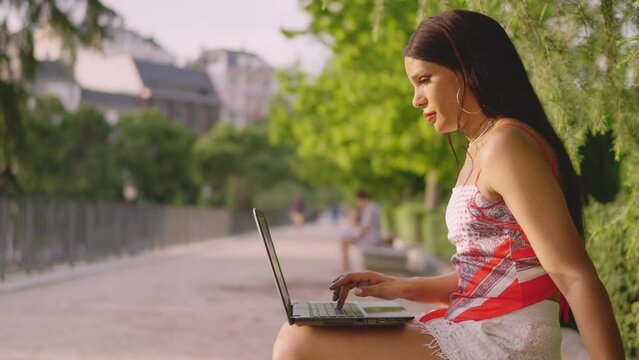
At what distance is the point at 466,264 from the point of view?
2664mm

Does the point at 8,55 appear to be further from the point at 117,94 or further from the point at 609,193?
the point at 117,94

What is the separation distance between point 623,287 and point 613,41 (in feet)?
6.85

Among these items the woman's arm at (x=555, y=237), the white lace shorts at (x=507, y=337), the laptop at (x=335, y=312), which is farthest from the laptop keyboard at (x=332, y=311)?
the woman's arm at (x=555, y=237)

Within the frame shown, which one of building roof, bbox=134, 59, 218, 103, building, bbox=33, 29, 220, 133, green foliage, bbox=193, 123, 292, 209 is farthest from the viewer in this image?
building roof, bbox=134, 59, 218, 103

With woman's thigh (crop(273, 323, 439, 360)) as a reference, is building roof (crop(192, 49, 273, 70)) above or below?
below

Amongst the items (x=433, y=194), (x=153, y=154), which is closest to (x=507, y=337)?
(x=433, y=194)

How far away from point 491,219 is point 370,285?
60cm

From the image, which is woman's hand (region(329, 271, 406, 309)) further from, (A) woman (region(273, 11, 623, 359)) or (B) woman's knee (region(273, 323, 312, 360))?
(B) woman's knee (region(273, 323, 312, 360))

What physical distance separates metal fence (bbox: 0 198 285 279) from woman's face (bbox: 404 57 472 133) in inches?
525

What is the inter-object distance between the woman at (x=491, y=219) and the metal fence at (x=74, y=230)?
1335 centimetres

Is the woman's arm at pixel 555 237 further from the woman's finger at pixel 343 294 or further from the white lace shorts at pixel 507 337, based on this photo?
the woman's finger at pixel 343 294

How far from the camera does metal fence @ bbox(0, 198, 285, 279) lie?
15.8 m

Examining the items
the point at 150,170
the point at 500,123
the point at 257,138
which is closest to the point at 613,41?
the point at 500,123

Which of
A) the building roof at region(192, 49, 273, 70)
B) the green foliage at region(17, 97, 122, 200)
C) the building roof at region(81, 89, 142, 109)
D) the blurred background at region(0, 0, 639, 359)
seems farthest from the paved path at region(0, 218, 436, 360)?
the building roof at region(192, 49, 273, 70)
